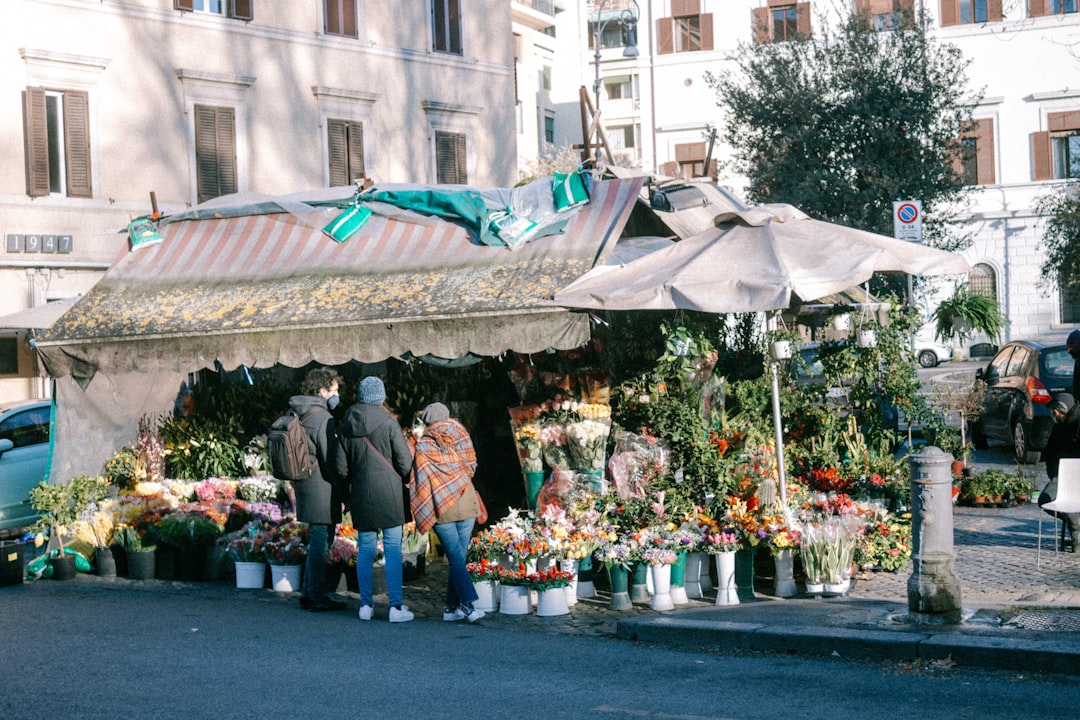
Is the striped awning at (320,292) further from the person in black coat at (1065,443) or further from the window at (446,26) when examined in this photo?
the window at (446,26)

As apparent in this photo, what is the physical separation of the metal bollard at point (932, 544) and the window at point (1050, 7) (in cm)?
3696

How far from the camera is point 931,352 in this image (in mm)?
42188

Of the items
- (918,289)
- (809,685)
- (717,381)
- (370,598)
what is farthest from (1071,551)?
(918,289)

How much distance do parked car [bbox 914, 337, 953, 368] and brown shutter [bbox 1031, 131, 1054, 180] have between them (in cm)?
599

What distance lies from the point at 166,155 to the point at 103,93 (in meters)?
1.47

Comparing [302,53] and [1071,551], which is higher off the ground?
[302,53]

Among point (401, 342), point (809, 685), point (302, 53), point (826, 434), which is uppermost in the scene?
point (302, 53)

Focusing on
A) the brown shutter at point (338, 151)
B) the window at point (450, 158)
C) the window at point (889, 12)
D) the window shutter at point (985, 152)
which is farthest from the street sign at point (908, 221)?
the window shutter at point (985, 152)

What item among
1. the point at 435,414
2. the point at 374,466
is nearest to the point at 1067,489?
the point at 435,414

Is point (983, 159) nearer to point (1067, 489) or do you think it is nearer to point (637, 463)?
point (1067, 489)

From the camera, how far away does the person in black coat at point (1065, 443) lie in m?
11.0

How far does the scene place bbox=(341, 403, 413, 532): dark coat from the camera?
9.55 meters

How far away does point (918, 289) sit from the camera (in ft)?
120

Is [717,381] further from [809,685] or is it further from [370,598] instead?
[809,685]
